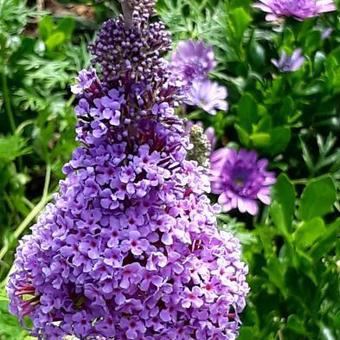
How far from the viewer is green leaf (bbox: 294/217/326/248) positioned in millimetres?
2070

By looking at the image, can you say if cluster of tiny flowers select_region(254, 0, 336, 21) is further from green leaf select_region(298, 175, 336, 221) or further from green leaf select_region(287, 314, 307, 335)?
green leaf select_region(287, 314, 307, 335)

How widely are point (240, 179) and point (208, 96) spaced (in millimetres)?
231

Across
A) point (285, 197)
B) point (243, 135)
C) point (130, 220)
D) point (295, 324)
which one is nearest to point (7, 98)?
point (243, 135)

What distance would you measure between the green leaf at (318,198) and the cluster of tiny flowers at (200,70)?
450 millimetres

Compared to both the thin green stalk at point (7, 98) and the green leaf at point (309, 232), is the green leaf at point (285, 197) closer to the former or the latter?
the green leaf at point (309, 232)

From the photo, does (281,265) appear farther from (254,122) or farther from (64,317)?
(64,317)

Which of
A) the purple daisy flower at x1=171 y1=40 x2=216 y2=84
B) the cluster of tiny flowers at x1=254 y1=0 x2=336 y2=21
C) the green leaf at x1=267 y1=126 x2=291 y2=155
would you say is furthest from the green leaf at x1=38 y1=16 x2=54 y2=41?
the green leaf at x1=267 y1=126 x2=291 y2=155

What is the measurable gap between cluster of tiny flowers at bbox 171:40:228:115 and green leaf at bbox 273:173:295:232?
0.42 m

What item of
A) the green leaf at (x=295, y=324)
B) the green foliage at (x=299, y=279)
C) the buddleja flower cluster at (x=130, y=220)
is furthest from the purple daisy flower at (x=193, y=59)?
the buddleja flower cluster at (x=130, y=220)

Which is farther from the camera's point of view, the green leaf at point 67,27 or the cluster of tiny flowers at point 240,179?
the green leaf at point 67,27

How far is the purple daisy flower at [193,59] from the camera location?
2438mm

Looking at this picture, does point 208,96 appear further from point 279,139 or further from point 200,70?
point 279,139

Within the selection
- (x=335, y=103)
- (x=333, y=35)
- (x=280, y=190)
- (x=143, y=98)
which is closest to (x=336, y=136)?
(x=335, y=103)

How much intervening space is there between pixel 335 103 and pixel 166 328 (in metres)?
1.38
